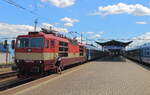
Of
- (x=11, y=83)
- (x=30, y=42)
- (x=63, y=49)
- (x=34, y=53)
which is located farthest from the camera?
(x=63, y=49)

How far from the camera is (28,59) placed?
15828 mm

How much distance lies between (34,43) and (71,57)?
8166 mm

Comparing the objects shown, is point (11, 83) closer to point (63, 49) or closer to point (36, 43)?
point (36, 43)

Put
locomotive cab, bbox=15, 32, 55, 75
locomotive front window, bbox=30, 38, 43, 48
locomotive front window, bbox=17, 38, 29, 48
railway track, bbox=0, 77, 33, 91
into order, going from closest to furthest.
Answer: railway track, bbox=0, 77, 33, 91
locomotive cab, bbox=15, 32, 55, 75
locomotive front window, bbox=30, 38, 43, 48
locomotive front window, bbox=17, 38, 29, 48

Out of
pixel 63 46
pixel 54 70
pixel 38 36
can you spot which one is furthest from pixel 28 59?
pixel 63 46

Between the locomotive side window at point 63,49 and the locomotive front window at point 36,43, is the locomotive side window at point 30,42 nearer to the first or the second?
the locomotive front window at point 36,43

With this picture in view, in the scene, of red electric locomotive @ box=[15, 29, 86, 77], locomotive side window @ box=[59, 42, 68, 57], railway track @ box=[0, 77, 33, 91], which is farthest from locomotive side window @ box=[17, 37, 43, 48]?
locomotive side window @ box=[59, 42, 68, 57]

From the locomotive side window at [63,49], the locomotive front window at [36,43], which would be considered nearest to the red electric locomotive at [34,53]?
the locomotive front window at [36,43]

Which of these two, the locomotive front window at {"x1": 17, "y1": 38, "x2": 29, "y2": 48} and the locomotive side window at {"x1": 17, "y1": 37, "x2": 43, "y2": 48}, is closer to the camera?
the locomotive side window at {"x1": 17, "y1": 37, "x2": 43, "y2": 48}

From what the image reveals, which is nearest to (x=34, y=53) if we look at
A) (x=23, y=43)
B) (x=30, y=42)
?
(x=30, y=42)

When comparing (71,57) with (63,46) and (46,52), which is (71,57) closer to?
(63,46)

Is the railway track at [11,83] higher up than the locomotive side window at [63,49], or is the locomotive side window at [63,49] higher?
the locomotive side window at [63,49]

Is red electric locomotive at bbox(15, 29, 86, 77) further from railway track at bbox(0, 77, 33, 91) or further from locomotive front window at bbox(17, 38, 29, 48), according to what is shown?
railway track at bbox(0, 77, 33, 91)

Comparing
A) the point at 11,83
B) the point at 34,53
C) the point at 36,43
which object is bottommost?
the point at 11,83
